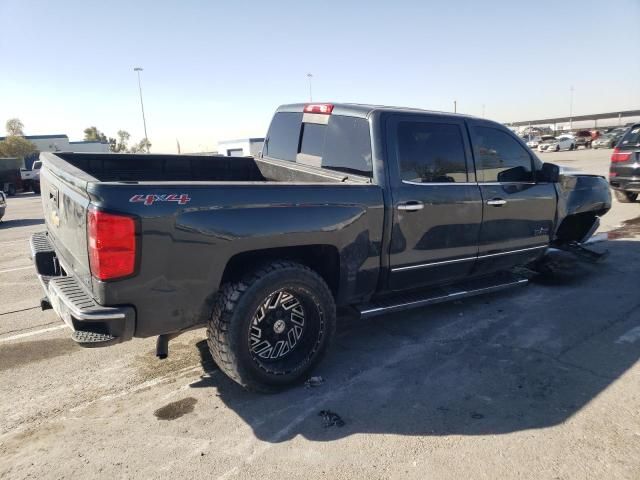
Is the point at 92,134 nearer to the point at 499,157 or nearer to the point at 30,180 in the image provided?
the point at 30,180

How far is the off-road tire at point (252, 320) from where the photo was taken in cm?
301

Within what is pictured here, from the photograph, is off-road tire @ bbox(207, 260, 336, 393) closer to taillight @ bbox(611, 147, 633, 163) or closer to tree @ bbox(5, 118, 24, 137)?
taillight @ bbox(611, 147, 633, 163)

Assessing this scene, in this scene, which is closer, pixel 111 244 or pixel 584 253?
pixel 111 244

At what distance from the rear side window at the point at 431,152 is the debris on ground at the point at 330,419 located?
189cm

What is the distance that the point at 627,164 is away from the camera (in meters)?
10.5

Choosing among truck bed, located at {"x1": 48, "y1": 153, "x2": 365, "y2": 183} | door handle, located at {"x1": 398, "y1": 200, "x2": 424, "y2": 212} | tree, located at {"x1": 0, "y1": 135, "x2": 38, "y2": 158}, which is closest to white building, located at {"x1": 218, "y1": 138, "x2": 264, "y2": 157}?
tree, located at {"x1": 0, "y1": 135, "x2": 38, "y2": 158}

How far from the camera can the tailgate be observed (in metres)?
2.76

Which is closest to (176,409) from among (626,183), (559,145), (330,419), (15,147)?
(330,419)

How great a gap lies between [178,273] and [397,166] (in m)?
1.93

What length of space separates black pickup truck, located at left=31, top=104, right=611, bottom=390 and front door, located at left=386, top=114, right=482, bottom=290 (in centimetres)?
1

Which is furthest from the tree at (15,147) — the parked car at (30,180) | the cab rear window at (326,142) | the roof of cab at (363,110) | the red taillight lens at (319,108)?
the roof of cab at (363,110)

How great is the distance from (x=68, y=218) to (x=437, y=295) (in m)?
3.05

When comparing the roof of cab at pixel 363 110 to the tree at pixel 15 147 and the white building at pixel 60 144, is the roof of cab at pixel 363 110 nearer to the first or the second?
the tree at pixel 15 147

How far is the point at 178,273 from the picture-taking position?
2.80 m
